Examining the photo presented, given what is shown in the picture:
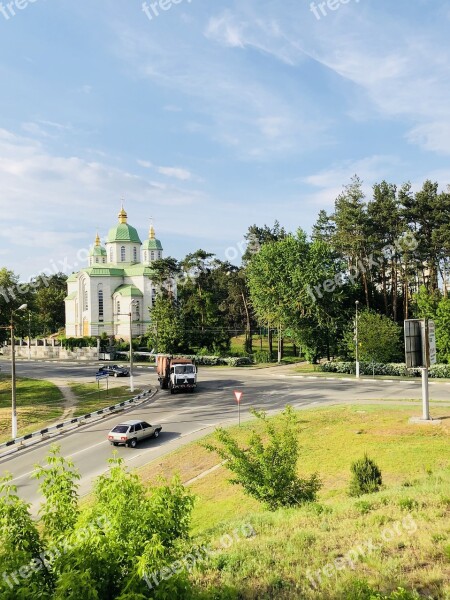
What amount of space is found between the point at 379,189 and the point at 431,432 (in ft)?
130

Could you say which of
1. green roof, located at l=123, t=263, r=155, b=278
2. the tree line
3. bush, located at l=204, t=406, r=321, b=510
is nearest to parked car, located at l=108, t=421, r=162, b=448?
bush, located at l=204, t=406, r=321, b=510

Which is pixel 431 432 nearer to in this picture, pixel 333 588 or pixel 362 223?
pixel 333 588

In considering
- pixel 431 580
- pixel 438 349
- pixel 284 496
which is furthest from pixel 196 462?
pixel 438 349

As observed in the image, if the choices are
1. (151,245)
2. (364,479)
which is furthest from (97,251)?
(364,479)

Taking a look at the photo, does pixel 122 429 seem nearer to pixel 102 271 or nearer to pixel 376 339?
pixel 376 339

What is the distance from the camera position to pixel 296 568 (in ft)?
28.6

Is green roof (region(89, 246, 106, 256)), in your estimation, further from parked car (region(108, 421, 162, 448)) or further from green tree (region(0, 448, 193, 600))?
green tree (region(0, 448, 193, 600))

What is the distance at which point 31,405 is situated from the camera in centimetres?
3653

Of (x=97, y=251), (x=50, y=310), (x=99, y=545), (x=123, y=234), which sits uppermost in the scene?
(x=123, y=234)

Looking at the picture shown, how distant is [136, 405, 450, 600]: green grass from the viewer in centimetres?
805

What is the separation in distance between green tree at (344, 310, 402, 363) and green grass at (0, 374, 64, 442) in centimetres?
2872

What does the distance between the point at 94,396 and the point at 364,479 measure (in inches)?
1154

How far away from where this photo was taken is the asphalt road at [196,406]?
2220cm

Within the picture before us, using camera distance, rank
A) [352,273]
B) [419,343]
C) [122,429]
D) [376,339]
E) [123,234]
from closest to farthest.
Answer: [419,343], [122,429], [376,339], [352,273], [123,234]
